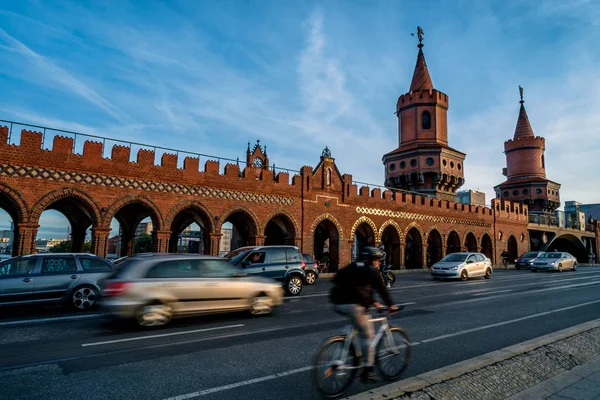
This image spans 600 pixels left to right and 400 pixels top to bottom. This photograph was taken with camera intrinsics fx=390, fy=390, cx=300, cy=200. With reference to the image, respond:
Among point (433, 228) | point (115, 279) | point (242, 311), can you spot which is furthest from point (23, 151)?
point (433, 228)

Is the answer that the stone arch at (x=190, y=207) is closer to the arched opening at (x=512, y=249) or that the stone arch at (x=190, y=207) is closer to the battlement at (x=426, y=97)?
the battlement at (x=426, y=97)

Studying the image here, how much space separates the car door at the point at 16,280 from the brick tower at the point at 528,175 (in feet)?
193

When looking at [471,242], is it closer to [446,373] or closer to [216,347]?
[216,347]

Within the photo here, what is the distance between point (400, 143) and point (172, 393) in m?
42.7

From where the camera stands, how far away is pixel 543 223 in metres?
50.5

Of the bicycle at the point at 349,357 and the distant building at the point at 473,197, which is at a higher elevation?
the distant building at the point at 473,197

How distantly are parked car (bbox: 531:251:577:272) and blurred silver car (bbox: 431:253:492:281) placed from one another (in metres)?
9.96

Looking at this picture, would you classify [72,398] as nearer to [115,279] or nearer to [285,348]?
[285,348]

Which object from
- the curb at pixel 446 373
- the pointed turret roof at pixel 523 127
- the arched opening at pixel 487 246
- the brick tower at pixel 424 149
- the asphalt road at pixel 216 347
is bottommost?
the asphalt road at pixel 216 347

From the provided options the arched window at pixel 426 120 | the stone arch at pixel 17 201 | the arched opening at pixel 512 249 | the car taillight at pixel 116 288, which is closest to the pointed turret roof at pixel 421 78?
the arched window at pixel 426 120

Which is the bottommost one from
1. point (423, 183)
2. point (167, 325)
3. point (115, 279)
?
point (167, 325)

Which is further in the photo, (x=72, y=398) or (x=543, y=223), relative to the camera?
(x=543, y=223)

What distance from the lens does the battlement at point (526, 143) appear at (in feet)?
183

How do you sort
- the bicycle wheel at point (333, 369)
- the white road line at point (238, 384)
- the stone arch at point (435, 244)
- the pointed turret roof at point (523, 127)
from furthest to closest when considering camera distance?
the pointed turret roof at point (523, 127)
the stone arch at point (435, 244)
the white road line at point (238, 384)
the bicycle wheel at point (333, 369)
